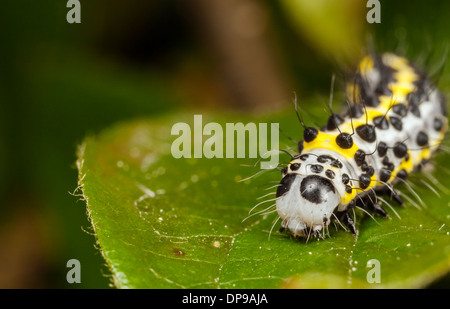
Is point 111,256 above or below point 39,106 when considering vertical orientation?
below

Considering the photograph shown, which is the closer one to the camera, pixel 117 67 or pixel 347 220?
pixel 347 220

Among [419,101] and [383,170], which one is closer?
[383,170]

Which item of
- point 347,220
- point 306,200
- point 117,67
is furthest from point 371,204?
point 117,67

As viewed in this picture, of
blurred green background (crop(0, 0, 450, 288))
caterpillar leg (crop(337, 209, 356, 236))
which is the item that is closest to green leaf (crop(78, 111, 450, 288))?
caterpillar leg (crop(337, 209, 356, 236))

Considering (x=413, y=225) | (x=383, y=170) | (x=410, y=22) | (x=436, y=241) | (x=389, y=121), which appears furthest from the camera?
(x=410, y=22)

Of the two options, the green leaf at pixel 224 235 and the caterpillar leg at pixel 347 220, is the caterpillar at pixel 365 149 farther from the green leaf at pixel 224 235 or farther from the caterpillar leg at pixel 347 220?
the green leaf at pixel 224 235

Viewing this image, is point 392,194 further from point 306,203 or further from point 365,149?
point 306,203

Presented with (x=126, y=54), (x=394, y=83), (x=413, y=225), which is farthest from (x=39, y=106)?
(x=413, y=225)

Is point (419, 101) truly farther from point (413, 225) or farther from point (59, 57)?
point (59, 57)
